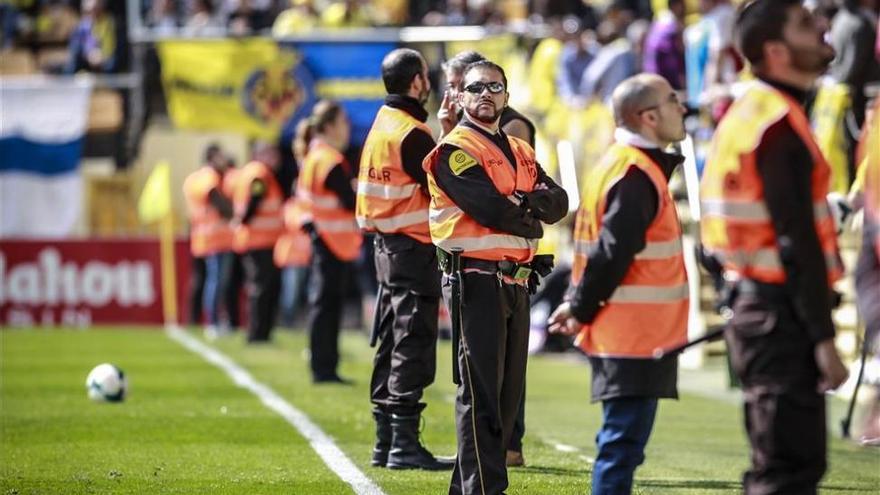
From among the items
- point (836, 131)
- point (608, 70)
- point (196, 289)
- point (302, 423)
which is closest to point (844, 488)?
A: point (302, 423)

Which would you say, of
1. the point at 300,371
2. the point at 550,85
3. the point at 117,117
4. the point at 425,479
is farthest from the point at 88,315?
the point at 425,479

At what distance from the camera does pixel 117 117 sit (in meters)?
29.2

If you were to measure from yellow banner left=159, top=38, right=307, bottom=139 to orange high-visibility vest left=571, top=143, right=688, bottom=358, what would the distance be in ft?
64.9

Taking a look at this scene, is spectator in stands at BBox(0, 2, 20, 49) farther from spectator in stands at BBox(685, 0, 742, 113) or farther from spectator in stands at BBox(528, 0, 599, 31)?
spectator in stands at BBox(685, 0, 742, 113)

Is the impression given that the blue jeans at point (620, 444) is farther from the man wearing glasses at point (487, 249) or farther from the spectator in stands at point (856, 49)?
the spectator in stands at point (856, 49)

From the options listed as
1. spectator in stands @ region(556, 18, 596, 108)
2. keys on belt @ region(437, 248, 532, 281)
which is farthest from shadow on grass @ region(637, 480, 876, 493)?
spectator in stands @ region(556, 18, 596, 108)

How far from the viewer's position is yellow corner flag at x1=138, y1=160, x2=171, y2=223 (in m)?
27.8

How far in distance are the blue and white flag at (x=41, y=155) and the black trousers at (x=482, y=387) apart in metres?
20.2

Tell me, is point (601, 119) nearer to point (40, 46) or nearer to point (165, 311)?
point (165, 311)

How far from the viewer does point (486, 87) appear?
8.71m

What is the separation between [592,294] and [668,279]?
15.6 inches

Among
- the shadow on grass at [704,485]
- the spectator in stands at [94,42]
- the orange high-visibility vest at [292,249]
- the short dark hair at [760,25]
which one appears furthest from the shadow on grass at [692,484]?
the spectator in stands at [94,42]

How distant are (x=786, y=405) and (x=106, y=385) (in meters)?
9.03

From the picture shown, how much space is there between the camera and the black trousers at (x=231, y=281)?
81.1ft
